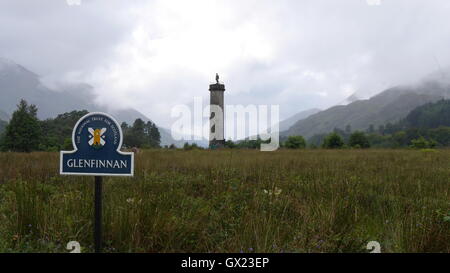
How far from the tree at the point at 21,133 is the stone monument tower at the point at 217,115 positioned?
17217mm

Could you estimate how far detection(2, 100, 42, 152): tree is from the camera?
26359 mm

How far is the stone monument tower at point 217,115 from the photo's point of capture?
19.0 metres

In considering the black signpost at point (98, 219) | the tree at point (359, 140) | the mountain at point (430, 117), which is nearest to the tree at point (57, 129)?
the black signpost at point (98, 219)

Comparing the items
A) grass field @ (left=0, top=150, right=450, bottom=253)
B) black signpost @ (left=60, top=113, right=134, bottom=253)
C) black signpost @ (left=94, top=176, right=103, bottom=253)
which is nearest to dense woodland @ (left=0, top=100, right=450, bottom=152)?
grass field @ (left=0, top=150, right=450, bottom=253)

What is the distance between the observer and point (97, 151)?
247 centimetres

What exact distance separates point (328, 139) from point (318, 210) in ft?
93.3

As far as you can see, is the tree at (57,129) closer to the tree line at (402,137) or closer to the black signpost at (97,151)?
the tree line at (402,137)

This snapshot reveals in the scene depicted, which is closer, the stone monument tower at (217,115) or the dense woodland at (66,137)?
the stone monument tower at (217,115)

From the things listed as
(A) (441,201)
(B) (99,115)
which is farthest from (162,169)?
(A) (441,201)

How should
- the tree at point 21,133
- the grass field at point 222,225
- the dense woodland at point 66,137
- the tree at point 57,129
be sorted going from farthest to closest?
1. the tree at point 57,129
2. the tree at point 21,133
3. the dense woodland at point 66,137
4. the grass field at point 222,225

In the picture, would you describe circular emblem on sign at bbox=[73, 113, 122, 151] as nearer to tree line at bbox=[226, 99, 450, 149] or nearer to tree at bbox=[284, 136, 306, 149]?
tree line at bbox=[226, 99, 450, 149]

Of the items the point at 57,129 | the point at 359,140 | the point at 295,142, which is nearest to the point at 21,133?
the point at 57,129
